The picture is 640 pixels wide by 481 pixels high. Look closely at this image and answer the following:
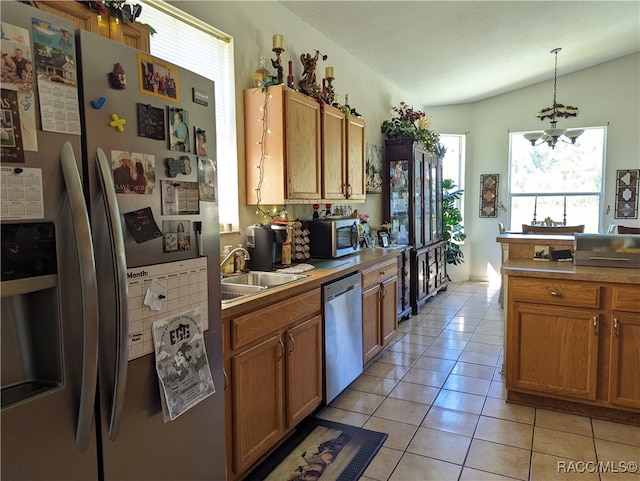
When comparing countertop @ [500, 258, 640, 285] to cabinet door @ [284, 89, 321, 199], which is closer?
countertop @ [500, 258, 640, 285]

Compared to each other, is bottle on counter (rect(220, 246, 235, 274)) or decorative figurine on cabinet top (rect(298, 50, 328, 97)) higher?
decorative figurine on cabinet top (rect(298, 50, 328, 97))

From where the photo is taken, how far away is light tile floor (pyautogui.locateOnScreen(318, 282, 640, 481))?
220 cm

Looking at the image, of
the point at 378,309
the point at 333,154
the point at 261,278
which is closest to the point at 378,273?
the point at 378,309

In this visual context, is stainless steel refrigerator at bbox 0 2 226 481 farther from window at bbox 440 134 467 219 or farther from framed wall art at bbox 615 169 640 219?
framed wall art at bbox 615 169 640 219

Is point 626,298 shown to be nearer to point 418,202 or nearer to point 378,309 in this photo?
point 378,309

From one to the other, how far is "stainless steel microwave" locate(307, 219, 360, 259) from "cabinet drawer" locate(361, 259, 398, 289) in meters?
0.28

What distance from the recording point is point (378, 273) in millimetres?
3502

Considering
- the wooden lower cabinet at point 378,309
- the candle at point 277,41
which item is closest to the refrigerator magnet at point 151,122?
the candle at point 277,41

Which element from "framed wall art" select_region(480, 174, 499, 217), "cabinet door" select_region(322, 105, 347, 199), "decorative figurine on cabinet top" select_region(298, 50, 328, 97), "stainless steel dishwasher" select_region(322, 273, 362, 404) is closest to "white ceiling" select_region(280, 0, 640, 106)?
"decorative figurine on cabinet top" select_region(298, 50, 328, 97)

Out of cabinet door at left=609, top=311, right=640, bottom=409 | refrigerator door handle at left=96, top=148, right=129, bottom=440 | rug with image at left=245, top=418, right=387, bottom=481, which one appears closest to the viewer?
refrigerator door handle at left=96, top=148, right=129, bottom=440

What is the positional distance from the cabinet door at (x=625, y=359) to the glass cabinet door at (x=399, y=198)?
280 cm

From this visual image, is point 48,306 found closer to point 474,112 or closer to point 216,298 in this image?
point 216,298

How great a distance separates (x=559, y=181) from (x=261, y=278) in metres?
5.77

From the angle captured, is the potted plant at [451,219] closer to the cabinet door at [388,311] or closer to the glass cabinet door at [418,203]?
the glass cabinet door at [418,203]
